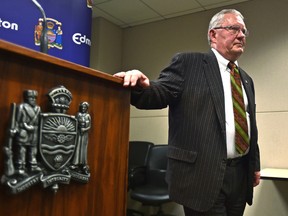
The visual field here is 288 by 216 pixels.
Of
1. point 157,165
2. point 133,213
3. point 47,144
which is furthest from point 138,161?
point 47,144

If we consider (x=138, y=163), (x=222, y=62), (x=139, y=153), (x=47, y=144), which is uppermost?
(x=222, y=62)

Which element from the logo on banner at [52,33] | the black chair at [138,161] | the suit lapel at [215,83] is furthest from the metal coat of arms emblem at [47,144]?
the black chair at [138,161]

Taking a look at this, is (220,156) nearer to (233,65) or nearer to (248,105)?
(248,105)

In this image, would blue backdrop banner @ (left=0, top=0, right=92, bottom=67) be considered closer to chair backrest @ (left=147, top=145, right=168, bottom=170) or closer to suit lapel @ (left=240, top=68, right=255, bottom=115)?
suit lapel @ (left=240, top=68, right=255, bottom=115)

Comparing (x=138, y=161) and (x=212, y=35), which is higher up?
(x=212, y=35)

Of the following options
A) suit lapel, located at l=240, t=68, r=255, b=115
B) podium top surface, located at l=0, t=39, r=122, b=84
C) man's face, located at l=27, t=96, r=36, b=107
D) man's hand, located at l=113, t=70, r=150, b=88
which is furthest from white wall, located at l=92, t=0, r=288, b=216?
man's face, located at l=27, t=96, r=36, b=107

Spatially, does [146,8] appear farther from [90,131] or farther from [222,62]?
[90,131]

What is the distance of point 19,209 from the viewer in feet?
1.91

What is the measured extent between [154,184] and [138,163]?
38 cm

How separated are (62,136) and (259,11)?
320 centimetres

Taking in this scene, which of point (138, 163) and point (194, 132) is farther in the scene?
point (138, 163)

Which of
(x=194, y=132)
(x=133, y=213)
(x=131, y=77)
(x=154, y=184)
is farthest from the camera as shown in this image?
(x=133, y=213)

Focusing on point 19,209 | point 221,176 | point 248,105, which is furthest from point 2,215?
point 248,105

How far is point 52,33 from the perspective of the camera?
1.13 metres
